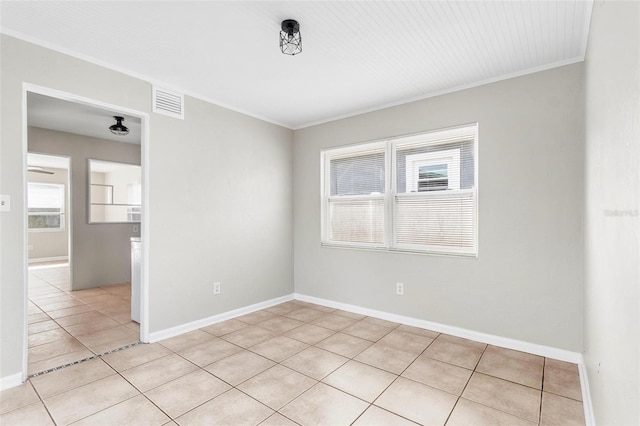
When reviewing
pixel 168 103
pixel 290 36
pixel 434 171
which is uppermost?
pixel 290 36

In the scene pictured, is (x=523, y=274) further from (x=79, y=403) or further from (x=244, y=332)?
(x=79, y=403)

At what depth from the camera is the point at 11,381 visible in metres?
2.24

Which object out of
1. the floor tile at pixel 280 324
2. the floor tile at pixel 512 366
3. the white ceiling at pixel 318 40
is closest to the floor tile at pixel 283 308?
the floor tile at pixel 280 324

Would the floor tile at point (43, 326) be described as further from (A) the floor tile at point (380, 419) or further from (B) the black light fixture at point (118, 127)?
(A) the floor tile at point (380, 419)

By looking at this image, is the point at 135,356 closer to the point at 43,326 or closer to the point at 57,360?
the point at 57,360

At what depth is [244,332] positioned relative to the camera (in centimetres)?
337

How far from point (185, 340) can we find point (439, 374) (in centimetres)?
240

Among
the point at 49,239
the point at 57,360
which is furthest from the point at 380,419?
the point at 49,239

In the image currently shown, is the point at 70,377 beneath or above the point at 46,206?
beneath

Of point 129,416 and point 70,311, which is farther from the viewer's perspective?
point 70,311

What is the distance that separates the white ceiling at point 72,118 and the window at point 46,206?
474cm

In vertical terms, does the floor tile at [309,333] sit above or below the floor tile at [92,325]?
below

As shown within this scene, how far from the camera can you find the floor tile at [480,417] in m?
1.88

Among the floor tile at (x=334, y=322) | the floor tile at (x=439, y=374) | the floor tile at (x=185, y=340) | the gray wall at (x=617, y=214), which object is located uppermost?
the gray wall at (x=617, y=214)
